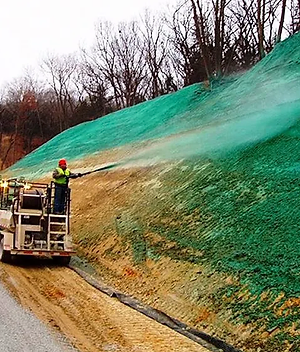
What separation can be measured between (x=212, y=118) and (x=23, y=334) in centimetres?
1237

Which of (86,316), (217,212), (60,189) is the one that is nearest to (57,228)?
(60,189)

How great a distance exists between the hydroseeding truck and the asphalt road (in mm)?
3250

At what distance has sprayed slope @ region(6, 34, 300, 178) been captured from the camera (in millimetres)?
13792

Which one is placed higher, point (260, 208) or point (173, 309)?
point (260, 208)

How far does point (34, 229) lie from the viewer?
11164 mm

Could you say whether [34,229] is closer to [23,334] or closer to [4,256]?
[4,256]

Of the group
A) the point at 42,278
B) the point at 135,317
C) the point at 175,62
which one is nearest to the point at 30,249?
the point at 42,278

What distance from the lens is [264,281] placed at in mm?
7441

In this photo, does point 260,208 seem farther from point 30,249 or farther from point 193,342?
point 30,249

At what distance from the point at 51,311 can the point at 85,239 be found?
514cm

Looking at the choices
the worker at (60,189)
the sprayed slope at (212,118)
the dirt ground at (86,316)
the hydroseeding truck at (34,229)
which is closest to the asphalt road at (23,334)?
the dirt ground at (86,316)

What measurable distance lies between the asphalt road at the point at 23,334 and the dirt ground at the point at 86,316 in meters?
0.19

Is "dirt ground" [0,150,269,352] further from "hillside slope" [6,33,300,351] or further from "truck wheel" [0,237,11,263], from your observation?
"truck wheel" [0,237,11,263]

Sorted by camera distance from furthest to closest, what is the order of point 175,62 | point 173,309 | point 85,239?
point 175,62 < point 85,239 < point 173,309
